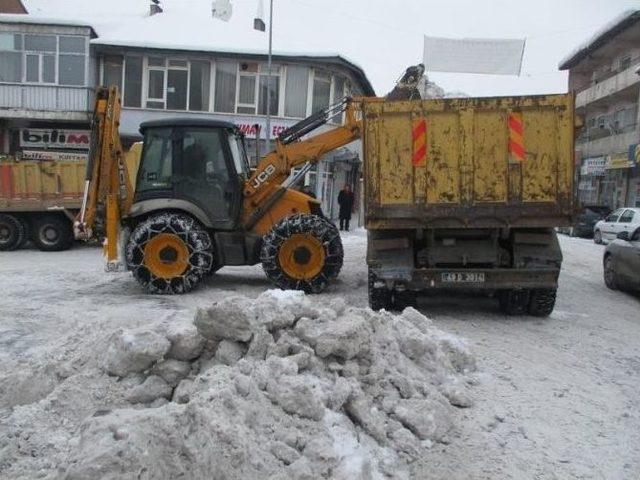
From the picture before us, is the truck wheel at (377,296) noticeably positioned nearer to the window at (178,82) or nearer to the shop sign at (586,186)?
the window at (178,82)

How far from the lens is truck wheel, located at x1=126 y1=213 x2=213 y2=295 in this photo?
30.7ft

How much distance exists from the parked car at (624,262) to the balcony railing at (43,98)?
19.4 m

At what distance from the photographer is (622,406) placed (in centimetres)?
503

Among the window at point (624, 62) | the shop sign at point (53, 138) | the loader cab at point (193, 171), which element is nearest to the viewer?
the loader cab at point (193, 171)

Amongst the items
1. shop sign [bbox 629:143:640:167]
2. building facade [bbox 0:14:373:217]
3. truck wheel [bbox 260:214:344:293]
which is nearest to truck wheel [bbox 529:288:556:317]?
truck wheel [bbox 260:214:344:293]

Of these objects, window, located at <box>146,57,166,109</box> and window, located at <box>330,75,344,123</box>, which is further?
window, located at <box>330,75,344,123</box>

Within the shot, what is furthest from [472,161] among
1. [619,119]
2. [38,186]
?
[619,119]

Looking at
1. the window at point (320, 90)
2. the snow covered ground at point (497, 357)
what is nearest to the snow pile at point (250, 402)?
the snow covered ground at point (497, 357)

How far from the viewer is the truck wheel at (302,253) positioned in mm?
9320

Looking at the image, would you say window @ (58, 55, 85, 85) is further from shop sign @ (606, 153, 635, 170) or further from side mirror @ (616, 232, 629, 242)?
shop sign @ (606, 153, 635, 170)

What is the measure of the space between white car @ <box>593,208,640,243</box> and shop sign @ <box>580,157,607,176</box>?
13052 millimetres

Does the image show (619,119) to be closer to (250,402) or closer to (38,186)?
(38,186)

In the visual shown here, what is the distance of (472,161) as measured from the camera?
309 inches

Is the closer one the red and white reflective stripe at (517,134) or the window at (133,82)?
the red and white reflective stripe at (517,134)
